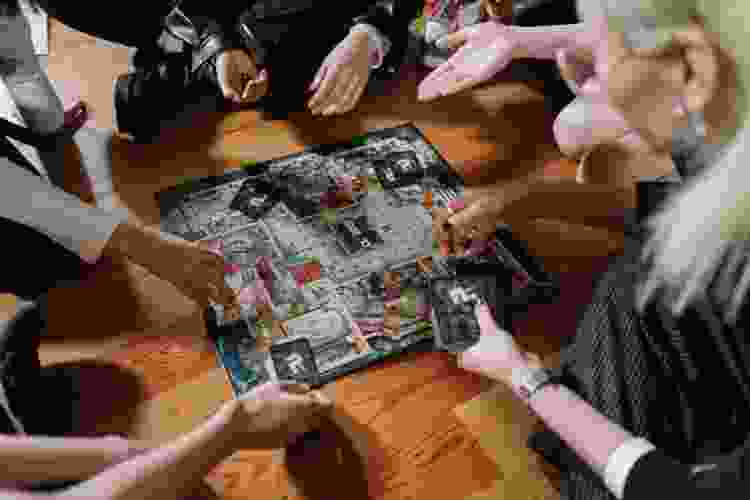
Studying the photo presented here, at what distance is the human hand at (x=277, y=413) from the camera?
0.88 meters

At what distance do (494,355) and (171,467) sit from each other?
49cm

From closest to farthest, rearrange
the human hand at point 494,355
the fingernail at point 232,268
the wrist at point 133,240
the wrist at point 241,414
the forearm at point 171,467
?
the forearm at point 171,467 < the wrist at point 241,414 < the human hand at point 494,355 < the wrist at point 133,240 < the fingernail at point 232,268

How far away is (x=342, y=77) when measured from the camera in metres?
1.47

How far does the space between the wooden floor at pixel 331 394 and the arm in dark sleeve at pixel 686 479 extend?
11.9 inches

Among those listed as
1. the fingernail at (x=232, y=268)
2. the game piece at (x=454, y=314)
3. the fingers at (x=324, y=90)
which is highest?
the fingers at (x=324, y=90)

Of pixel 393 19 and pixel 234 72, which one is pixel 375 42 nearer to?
pixel 393 19

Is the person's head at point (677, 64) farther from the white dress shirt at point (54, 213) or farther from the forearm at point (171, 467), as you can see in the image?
the white dress shirt at point (54, 213)

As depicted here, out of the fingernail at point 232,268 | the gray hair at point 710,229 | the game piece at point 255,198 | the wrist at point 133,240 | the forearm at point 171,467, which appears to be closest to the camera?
the gray hair at point 710,229

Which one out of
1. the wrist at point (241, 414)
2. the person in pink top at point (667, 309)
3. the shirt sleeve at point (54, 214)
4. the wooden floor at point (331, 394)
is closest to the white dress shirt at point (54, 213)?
the shirt sleeve at point (54, 214)

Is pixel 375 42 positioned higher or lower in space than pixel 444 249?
higher

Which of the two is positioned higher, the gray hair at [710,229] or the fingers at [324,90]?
A: the gray hair at [710,229]

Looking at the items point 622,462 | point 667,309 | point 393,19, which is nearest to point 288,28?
point 393,19

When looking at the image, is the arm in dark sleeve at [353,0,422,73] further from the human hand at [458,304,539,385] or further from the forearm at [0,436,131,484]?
the forearm at [0,436,131,484]

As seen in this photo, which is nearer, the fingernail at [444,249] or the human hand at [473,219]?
the human hand at [473,219]
